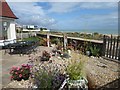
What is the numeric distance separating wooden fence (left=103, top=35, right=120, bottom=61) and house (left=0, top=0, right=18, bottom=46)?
867cm

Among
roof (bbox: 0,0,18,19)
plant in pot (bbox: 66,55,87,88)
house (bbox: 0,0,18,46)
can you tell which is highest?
roof (bbox: 0,0,18,19)

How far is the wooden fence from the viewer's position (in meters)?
9.26

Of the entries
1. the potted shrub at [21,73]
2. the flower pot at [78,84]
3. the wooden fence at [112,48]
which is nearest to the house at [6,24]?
the wooden fence at [112,48]

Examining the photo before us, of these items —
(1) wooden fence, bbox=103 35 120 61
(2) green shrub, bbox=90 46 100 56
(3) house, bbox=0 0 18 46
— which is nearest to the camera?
(1) wooden fence, bbox=103 35 120 61

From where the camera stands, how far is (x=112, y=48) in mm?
9812

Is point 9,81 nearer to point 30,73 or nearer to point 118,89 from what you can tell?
point 30,73

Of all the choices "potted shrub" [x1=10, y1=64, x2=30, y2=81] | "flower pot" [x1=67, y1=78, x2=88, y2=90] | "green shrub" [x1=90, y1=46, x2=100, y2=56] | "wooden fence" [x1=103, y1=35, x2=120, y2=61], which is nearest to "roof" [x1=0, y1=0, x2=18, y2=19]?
"green shrub" [x1=90, y1=46, x2=100, y2=56]

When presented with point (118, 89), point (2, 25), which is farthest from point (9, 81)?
point (2, 25)

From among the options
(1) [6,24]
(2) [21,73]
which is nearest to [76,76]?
(2) [21,73]

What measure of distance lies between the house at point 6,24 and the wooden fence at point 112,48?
28.4ft

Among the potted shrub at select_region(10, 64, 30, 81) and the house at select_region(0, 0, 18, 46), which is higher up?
the house at select_region(0, 0, 18, 46)

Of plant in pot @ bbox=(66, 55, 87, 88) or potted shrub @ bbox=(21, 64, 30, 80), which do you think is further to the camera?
potted shrub @ bbox=(21, 64, 30, 80)

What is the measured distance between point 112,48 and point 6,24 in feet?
31.8

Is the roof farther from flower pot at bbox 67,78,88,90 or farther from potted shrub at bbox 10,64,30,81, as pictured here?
flower pot at bbox 67,78,88,90
